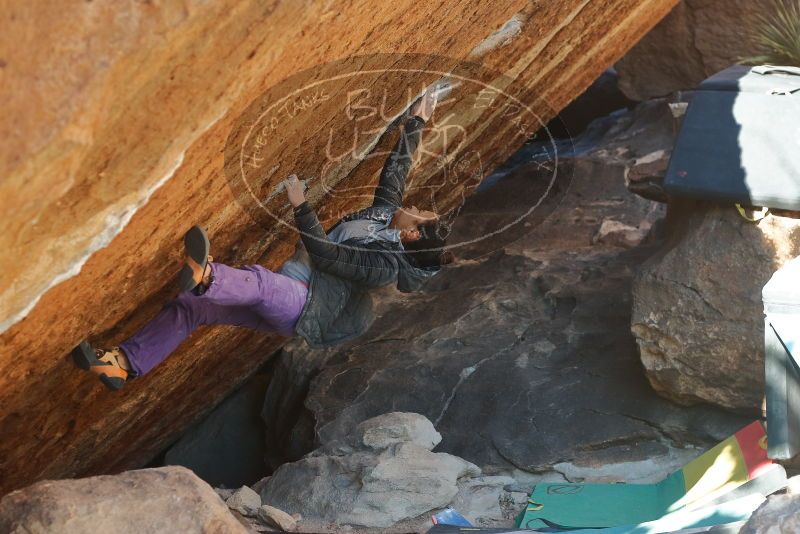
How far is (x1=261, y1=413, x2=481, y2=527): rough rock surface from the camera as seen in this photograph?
496 centimetres

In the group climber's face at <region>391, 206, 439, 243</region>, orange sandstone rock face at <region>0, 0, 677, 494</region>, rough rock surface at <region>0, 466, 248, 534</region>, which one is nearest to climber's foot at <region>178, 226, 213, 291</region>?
orange sandstone rock face at <region>0, 0, 677, 494</region>

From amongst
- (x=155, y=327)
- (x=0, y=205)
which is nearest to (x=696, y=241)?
(x=155, y=327)

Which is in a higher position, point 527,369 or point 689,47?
point 527,369

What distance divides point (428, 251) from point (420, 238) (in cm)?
6

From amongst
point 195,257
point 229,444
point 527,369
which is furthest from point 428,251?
point 229,444

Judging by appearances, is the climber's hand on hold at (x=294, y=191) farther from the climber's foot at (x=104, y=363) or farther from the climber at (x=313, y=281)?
the climber's foot at (x=104, y=363)

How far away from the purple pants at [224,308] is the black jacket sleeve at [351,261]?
187 mm

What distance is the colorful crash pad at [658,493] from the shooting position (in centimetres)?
457

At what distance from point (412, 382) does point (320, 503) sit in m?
1.36

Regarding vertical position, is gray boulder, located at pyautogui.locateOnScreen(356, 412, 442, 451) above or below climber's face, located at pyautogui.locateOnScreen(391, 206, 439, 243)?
below

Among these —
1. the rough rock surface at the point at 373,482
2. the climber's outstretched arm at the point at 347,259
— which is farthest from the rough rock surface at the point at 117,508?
the rough rock surface at the point at 373,482

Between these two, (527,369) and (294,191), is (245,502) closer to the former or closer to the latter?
(294,191)

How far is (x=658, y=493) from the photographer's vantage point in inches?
196

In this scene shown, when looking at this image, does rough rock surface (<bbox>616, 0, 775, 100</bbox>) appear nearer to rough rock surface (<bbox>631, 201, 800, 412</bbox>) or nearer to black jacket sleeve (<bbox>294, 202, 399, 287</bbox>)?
rough rock surface (<bbox>631, 201, 800, 412</bbox>)
